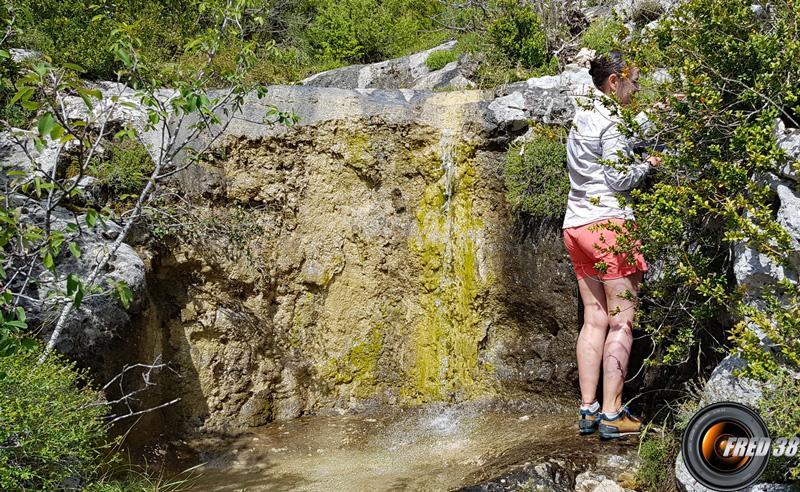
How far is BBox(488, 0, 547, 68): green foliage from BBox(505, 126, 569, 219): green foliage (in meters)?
1.83

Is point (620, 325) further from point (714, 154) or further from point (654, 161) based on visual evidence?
point (714, 154)

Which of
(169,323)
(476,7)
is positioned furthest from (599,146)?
(476,7)

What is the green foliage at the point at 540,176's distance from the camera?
19.0 feet

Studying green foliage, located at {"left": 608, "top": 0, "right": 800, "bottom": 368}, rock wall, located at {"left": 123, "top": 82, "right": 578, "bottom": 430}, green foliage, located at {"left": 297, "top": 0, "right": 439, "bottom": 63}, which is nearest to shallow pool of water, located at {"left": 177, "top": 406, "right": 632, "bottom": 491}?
rock wall, located at {"left": 123, "top": 82, "right": 578, "bottom": 430}

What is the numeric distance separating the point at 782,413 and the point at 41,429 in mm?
3594

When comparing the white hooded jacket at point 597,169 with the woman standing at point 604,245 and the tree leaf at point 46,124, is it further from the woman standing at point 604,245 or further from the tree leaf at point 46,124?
the tree leaf at point 46,124

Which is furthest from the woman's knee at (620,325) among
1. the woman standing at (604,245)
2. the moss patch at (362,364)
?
the moss patch at (362,364)

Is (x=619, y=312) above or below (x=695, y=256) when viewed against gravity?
below

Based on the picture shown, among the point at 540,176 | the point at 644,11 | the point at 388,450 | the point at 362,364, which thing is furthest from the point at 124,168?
the point at 644,11

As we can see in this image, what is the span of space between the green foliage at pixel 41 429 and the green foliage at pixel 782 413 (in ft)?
11.3

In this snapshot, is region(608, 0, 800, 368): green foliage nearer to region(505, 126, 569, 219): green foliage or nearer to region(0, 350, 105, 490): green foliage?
region(505, 126, 569, 219): green foliage

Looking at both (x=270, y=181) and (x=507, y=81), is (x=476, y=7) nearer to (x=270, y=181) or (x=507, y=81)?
(x=507, y=81)

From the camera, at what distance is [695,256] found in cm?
421

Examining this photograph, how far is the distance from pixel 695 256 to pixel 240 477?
349 cm
